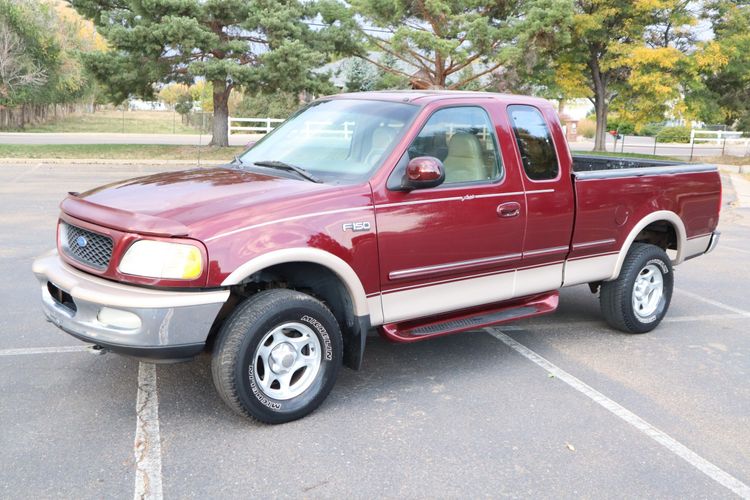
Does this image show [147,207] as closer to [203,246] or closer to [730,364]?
[203,246]

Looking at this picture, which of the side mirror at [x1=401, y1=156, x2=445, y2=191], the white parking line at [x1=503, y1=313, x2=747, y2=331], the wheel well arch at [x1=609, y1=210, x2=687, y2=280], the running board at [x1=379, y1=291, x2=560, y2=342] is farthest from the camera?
the white parking line at [x1=503, y1=313, x2=747, y2=331]

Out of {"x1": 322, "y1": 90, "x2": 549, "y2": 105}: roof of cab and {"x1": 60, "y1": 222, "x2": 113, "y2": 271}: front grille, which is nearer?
{"x1": 60, "y1": 222, "x2": 113, "y2": 271}: front grille

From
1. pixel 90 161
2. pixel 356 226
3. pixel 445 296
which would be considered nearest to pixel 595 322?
pixel 445 296

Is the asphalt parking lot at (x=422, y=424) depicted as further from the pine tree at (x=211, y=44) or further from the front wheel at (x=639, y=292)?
the pine tree at (x=211, y=44)

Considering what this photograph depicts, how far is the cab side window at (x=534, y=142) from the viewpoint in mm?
5023

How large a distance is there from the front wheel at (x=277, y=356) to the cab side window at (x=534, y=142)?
1941 mm

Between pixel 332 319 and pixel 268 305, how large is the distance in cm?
43

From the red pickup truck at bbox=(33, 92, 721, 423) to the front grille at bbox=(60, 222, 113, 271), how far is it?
15 millimetres

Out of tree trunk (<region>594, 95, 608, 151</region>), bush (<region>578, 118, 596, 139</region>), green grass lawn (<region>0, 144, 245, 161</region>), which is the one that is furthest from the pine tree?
bush (<region>578, 118, 596, 139</region>)

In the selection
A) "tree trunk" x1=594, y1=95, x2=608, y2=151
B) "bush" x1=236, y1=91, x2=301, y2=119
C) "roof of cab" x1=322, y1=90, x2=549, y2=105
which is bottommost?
"roof of cab" x1=322, y1=90, x2=549, y2=105

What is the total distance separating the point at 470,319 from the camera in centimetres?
479

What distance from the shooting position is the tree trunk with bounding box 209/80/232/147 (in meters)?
25.0

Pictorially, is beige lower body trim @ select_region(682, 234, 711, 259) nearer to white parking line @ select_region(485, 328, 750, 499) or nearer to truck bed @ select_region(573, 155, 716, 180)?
truck bed @ select_region(573, 155, 716, 180)

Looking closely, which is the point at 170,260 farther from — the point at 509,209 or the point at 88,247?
the point at 509,209
